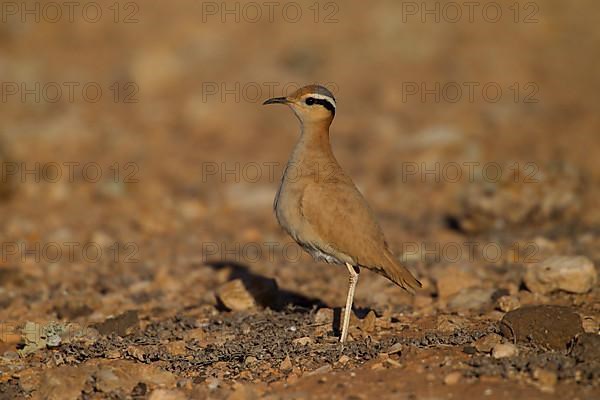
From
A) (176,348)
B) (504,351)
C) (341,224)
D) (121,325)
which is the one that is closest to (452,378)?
(504,351)

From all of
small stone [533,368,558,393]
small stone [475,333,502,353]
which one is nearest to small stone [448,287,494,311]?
small stone [475,333,502,353]

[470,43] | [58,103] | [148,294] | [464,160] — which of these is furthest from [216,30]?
[148,294]

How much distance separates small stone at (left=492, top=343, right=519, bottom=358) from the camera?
5215 millimetres

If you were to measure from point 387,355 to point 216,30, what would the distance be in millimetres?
13229

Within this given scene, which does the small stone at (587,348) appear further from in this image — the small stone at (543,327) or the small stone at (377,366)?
the small stone at (377,366)

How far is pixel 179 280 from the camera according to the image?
27.6ft

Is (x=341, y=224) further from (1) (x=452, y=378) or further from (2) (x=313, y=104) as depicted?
(1) (x=452, y=378)

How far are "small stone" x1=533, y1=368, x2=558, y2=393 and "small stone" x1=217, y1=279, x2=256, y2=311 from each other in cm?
292

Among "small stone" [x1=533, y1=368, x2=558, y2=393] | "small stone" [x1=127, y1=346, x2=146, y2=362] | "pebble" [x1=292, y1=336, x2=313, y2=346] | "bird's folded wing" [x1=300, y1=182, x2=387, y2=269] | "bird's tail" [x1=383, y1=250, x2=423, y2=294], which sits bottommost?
"small stone" [x1=127, y1=346, x2=146, y2=362]

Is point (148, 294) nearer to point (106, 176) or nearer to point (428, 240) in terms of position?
point (428, 240)

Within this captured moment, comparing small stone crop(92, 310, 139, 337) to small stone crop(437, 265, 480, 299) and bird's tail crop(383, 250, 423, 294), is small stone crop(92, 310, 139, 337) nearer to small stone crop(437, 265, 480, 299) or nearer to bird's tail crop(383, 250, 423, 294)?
bird's tail crop(383, 250, 423, 294)

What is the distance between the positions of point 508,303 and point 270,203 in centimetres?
528

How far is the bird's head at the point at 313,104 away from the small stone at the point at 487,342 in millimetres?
2203

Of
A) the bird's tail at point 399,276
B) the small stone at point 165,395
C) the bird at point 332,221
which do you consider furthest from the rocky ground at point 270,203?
the bird at point 332,221
